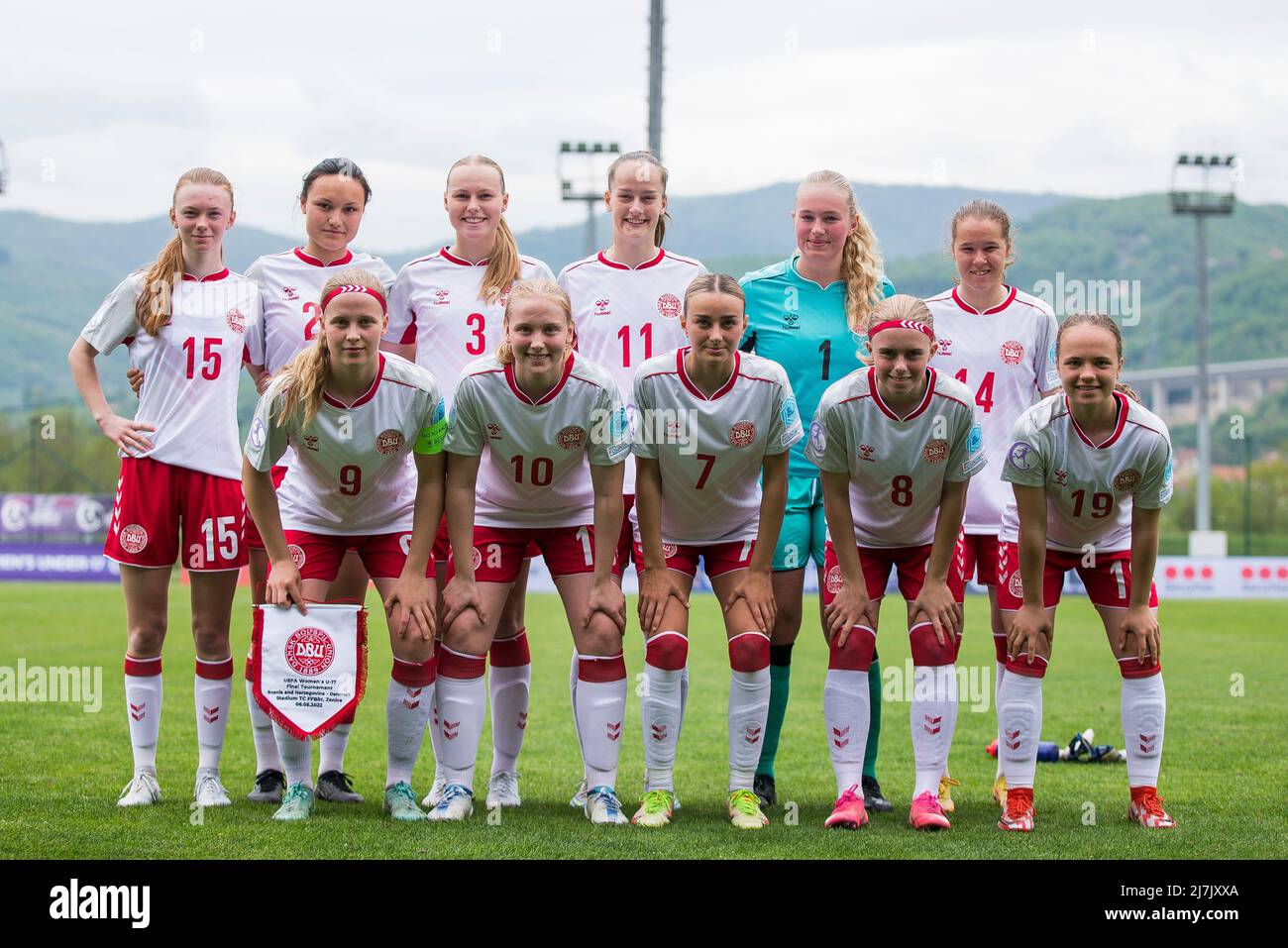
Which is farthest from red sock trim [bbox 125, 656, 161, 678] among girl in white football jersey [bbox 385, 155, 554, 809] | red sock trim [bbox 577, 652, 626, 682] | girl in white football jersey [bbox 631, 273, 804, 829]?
girl in white football jersey [bbox 631, 273, 804, 829]

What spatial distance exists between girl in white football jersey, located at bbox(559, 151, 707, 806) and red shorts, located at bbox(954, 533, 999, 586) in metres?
1.52

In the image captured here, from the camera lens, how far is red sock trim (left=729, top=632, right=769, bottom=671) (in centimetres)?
516

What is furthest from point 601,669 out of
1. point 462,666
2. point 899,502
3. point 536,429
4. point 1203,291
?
point 1203,291

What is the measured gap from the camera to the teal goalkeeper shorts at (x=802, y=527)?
5.54m

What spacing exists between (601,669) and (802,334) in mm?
1653

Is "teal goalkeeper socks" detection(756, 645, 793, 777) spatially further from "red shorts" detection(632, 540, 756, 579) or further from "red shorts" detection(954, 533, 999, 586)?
"red shorts" detection(954, 533, 999, 586)

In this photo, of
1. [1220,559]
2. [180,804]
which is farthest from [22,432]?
[180,804]

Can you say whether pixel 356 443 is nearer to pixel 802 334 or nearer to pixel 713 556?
pixel 713 556

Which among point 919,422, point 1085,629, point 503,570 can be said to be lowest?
point 1085,629

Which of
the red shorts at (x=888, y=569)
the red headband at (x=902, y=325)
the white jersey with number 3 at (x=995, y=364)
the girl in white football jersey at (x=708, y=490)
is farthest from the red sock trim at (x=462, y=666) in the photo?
the white jersey with number 3 at (x=995, y=364)
